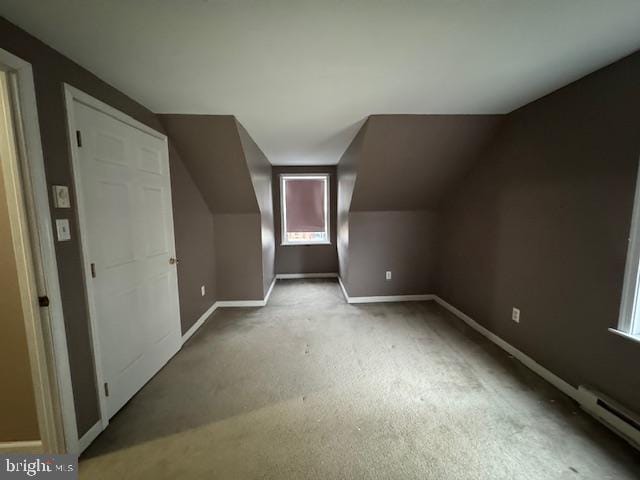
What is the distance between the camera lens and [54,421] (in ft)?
4.17

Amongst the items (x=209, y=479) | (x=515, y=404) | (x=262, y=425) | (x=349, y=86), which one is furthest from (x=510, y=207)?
(x=209, y=479)

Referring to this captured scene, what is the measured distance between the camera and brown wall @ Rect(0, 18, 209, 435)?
3.96 feet

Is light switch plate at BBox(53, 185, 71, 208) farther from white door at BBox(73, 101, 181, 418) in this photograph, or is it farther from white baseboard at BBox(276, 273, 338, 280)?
white baseboard at BBox(276, 273, 338, 280)

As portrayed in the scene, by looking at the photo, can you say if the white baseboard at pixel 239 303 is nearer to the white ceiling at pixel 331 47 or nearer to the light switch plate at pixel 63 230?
the light switch plate at pixel 63 230

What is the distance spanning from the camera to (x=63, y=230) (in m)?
1.32

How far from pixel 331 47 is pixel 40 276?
1.85 metres

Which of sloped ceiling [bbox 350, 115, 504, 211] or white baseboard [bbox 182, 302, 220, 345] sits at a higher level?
sloped ceiling [bbox 350, 115, 504, 211]

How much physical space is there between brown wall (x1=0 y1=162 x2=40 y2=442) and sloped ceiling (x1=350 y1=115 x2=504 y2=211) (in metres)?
2.57

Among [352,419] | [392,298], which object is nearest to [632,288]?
[352,419]

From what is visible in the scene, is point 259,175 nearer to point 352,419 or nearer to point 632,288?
point 352,419

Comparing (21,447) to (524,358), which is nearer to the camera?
(21,447)

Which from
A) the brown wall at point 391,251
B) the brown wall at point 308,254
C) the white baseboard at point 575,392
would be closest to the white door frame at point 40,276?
the brown wall at point 391,251

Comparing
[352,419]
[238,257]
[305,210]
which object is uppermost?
[305,210]

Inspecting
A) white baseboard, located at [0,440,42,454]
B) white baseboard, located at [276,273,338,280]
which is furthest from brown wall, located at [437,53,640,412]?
white baseboard, located at [0,440,42,454]
